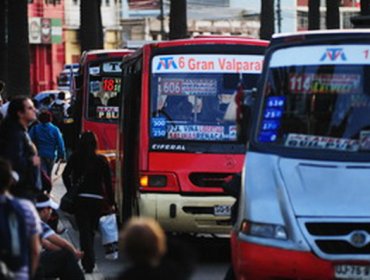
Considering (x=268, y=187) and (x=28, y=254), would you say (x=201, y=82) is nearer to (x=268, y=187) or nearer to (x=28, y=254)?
(x=268, y=187)

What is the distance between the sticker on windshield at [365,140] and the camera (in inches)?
412

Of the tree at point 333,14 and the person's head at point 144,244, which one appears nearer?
the person's head at point 144,244

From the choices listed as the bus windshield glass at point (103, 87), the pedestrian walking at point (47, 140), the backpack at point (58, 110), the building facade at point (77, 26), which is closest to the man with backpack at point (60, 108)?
the backpack at point (58, 110)

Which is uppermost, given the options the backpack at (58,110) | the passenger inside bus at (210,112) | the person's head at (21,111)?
the person's head at (21,111)

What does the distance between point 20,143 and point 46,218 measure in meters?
0.70

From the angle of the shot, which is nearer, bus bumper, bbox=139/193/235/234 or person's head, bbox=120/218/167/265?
person's head, bbox=120/218/167/265

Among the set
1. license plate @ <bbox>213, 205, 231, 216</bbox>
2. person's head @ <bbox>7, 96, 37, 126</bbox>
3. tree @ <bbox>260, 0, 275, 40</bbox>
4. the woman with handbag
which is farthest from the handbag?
tree @ <bbox>260, 0, 275, 40</bbox>

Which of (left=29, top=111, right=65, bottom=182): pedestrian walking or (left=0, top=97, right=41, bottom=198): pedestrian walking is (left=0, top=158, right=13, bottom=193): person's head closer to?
(left=0, top=97, right=41, bottom=198): pedestrian walking

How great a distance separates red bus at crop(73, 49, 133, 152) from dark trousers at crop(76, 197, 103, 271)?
947 cm

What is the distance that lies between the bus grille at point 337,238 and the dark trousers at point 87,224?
13.2ft

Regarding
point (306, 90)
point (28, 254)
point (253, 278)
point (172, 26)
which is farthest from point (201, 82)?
point (172, 26)

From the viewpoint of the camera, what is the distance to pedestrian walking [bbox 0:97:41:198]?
35.6ft

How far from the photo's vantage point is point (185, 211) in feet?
45.7

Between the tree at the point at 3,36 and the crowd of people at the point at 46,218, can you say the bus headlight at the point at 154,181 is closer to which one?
the crowd of people at the point at 46,218
